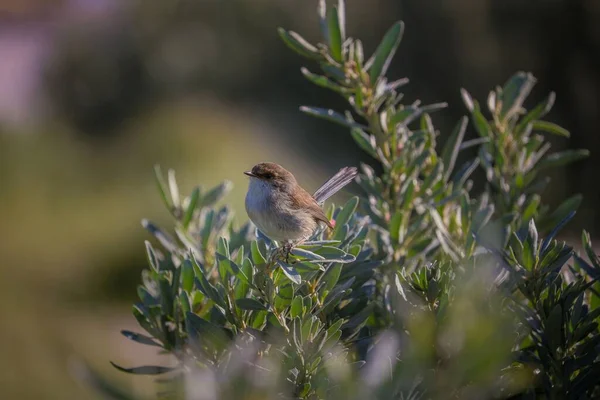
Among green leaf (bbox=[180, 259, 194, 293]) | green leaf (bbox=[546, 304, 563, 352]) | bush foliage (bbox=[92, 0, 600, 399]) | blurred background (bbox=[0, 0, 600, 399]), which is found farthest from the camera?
blurred background (bbox=[0, 0, 600, 399])

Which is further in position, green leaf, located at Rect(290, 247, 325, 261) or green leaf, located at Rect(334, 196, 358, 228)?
green leaf, located at Rect(334, 196, 358, 228)

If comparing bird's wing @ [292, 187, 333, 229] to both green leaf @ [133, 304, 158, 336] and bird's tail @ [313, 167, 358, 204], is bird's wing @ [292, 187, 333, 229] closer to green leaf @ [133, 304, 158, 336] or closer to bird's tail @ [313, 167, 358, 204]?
bird's tail @ [313, 167, 358, 204]

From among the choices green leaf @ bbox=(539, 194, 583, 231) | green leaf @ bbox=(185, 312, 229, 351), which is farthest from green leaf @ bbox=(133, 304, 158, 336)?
green leaf @ bbox=(539, 194, 583, 231)

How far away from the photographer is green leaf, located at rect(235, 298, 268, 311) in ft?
2.86

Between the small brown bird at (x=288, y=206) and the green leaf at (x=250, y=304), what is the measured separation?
287 mm

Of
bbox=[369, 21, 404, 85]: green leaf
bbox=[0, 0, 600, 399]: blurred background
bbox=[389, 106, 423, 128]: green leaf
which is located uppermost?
bbox=[369, 21, 404, 85]: green leaf

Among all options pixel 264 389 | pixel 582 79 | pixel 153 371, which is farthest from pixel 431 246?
pixel 582 79

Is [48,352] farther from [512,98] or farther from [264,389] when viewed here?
[264,389]

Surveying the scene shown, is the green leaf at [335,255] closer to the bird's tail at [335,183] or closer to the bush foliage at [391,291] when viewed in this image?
the bush foliage at [391,291]

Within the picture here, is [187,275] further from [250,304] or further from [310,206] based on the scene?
[310,206]

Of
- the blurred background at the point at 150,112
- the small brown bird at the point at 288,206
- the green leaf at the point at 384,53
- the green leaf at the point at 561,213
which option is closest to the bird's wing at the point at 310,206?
the small brown bird at the point at 288,206

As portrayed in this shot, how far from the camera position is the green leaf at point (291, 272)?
0.83 metres

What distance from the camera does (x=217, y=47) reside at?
7305 mm

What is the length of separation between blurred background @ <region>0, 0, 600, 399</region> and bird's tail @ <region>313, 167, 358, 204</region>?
3016 millimetres
